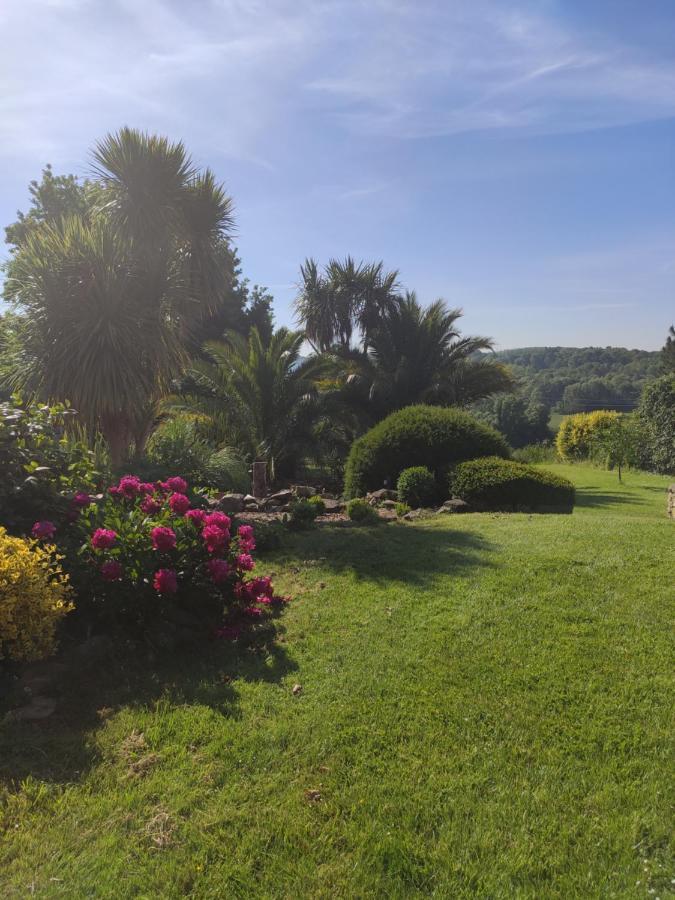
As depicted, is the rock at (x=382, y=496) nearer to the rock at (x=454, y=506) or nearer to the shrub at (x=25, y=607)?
the rock at (x=454, y=506)

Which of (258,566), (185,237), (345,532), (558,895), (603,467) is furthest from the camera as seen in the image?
(603,467)

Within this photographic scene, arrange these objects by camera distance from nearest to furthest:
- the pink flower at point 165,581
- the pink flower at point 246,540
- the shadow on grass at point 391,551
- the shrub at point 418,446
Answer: the pink flower at point 165,581, the pink flower at point 246,540, the shadow on grass at point 391,551, the shrub at point 418,446

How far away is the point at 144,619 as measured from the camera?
11.9ft

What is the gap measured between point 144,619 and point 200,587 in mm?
411

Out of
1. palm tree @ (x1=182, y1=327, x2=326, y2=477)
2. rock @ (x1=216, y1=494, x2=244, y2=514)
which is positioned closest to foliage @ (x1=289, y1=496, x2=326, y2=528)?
rock @ (x1=216, y1=494, x2=244, y2=514)

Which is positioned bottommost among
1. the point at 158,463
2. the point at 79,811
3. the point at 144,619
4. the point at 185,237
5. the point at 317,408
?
the point at 79,811

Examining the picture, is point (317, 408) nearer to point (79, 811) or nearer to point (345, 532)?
point (345, 532)

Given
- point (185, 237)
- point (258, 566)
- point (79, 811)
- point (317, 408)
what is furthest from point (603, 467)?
point (79, 811)

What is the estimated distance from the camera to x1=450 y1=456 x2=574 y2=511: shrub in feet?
27.9

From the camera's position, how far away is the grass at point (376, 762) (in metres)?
1.91

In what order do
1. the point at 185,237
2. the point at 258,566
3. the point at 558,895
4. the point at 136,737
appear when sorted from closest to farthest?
the point at 558,895 < the point at 136,737 < the point at 258,566 < the point at 185,237

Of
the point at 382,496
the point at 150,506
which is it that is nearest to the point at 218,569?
the point at 150,506

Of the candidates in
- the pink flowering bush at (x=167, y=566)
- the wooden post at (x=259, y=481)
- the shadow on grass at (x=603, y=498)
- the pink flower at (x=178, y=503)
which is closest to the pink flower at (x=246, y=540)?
the pink flowering bush at (x=167, y=566)

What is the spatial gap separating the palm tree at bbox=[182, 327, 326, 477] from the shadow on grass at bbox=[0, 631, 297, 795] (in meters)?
8.71
